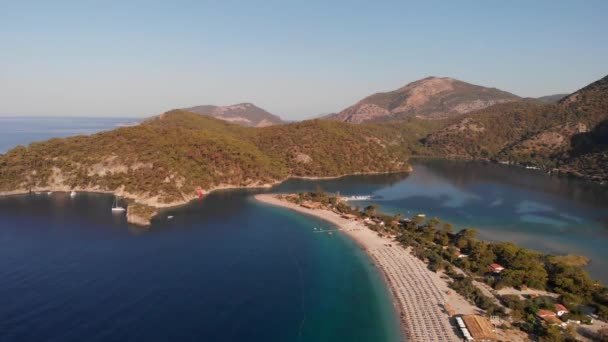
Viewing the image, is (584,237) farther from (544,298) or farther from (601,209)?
(544,298)

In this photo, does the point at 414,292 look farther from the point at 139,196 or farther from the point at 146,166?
the point at 146,166

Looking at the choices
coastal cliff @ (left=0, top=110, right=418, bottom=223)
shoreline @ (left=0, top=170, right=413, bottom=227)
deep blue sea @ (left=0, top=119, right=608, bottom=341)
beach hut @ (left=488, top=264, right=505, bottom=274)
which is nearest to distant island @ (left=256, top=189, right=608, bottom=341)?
beach hut @ (left=488, top=264, right=505, bottom=274)

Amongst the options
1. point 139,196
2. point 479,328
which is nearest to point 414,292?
point 479,328

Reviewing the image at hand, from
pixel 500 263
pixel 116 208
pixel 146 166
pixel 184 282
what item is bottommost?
pixel 184 282

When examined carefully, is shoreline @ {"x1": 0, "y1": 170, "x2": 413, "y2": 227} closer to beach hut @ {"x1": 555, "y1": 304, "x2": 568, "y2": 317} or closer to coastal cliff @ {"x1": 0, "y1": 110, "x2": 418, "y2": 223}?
coastal cliff @ {"x1": 0, "y1": 110, "x2": 418, "y2": 223}

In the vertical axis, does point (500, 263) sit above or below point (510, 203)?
below

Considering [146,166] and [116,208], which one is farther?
[146,166]
